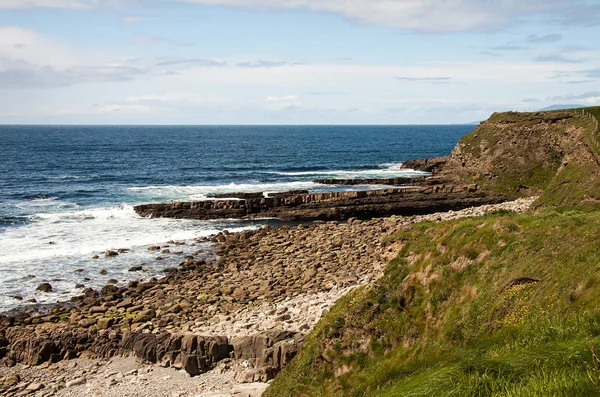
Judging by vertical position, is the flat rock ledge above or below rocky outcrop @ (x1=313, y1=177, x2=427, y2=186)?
below

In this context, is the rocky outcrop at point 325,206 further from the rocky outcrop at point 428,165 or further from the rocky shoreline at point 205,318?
the rocky outcrop at point 428,165

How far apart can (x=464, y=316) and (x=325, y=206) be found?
39.9 metres

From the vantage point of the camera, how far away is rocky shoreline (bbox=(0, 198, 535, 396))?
22875 millimetres

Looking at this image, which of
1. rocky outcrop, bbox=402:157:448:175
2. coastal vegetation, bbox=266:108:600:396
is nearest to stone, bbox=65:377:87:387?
coastal vegetation, bbox=266:108:600:396

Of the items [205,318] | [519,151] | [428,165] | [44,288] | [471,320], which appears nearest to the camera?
[471,320]

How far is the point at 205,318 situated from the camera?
93.4 feet

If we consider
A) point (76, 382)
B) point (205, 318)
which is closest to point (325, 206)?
point (205, 318)

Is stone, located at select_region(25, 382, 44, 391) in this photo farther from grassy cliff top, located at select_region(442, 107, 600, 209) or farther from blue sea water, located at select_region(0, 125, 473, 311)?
grassy cliff top, located at select_region(442, 107, 600, 209)

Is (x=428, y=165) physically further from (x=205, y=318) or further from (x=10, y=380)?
(x=10, y=380)

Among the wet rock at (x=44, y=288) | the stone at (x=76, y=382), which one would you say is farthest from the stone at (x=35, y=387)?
the wet rock at (x=44, y=288)

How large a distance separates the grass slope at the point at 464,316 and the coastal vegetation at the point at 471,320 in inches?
1.5

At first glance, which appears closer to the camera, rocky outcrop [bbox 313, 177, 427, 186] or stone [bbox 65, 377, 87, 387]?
stone [bbox 65, 377, 87, 387]

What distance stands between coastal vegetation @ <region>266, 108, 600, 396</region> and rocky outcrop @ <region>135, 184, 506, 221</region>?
2896 cm

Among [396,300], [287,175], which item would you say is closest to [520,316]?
[396,300]
